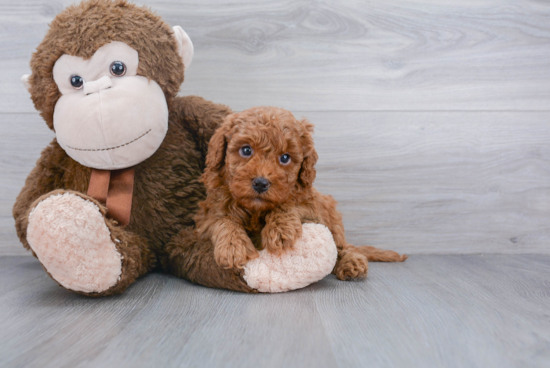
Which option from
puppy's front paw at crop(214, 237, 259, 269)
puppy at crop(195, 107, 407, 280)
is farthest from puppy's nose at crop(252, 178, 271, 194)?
puppy's front paw at crop(214, 237, 259, 269)

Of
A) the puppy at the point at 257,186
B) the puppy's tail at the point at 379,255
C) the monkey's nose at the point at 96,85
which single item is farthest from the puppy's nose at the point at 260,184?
the puppy's tail at the point at 379,255

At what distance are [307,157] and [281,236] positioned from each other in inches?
7.4

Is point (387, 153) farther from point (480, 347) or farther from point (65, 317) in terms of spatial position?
point (65, 317)

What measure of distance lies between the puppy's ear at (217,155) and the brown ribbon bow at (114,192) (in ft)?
0.61

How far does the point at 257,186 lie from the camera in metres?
0.84

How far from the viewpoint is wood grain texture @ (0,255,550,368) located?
24.1 inches

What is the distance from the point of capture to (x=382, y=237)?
1364mm

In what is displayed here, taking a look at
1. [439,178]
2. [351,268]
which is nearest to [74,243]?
[351,268]

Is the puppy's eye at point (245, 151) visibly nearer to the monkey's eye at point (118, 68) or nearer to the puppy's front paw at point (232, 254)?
the puppy's front paw at point (232, 254)

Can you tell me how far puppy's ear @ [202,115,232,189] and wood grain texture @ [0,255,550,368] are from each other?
0.25m

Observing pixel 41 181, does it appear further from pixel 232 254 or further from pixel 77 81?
pixel 232 254

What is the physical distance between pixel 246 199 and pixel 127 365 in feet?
1.28

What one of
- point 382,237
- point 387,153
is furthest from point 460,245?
point 387,153

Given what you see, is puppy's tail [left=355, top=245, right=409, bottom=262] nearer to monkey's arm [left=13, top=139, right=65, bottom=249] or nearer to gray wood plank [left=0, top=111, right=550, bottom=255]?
gray wood plank [left=0, top=111, right=550, bottom=255]
